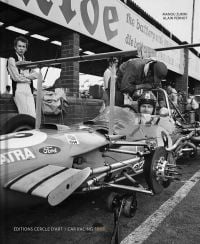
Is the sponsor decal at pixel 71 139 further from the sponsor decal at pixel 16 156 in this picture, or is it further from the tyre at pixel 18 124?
the tyre at pixel 18 124

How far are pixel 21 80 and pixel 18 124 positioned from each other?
1.61 meters

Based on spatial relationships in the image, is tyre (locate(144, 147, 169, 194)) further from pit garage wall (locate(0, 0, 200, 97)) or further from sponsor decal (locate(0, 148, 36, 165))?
pit garage wall (locate(0, 0, 200, 97))

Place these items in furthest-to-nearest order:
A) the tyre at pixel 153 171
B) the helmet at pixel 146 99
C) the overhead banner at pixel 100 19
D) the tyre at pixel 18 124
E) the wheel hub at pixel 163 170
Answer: the overhead banner at pixel 100 19 < the helmet at pixel 146 99 < the wheel hub at pixel 163 170 < the tyre at pixel 153 171 < the tyre at pixel 18 124

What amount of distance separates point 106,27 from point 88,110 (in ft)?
7.69

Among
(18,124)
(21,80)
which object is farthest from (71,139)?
(21,80)

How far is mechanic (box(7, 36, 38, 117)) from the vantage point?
13.6 feet

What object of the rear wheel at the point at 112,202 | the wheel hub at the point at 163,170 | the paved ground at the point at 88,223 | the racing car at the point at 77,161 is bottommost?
the paved ground at the point at 88,223

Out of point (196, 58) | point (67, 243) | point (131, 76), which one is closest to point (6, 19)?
point (131, 76)

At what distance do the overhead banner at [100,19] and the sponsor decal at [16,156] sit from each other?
2678mm

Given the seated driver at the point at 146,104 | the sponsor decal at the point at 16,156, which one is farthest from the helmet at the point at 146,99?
the sponsor decal at the point at 16,156

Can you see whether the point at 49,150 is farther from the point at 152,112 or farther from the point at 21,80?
the point at 152,112

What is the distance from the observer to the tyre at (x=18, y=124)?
2652 mm

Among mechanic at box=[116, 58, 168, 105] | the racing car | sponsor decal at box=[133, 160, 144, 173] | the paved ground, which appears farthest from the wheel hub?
mechanic at box=[116, 58, 168, 105]

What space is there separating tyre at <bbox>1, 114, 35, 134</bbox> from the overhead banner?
2.10m
